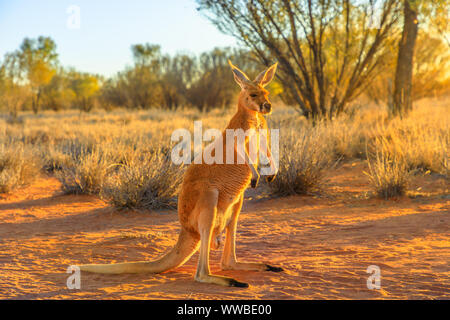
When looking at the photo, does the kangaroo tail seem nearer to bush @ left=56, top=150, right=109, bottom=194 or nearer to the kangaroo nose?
the kangaroo nose

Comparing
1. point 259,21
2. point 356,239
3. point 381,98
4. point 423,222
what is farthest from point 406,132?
point 381,98

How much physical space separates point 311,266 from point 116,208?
4.23 meters

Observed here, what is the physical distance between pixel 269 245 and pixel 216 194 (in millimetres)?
2015

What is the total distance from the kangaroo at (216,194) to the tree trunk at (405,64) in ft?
37.9

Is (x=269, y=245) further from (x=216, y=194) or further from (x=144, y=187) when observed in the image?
(x=144, y=187)

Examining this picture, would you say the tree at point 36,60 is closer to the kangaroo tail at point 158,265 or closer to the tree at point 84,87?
the tree at point 84,87

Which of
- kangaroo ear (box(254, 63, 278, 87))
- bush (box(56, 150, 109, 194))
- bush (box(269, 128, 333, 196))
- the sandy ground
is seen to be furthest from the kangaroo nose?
bush (box(56, 150, 109, 194))

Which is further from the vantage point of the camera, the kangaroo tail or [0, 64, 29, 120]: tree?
[0, 64, 29, 120]: tree

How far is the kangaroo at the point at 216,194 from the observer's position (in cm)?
396

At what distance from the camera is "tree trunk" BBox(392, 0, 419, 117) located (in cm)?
1431

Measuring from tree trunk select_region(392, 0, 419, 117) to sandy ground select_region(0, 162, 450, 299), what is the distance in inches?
238

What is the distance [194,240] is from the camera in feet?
14.0

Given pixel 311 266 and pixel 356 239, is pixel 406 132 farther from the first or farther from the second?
pixel 311 266

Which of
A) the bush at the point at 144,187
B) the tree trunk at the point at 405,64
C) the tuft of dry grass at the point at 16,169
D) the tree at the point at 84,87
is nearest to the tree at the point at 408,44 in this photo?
the tree trunk at the point at 405,64
